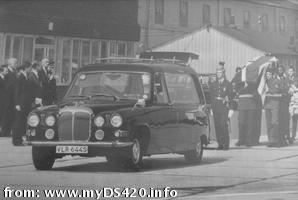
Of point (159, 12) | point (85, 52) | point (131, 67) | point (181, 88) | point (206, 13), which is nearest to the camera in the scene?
point (131, 67)

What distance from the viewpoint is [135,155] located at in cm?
1183

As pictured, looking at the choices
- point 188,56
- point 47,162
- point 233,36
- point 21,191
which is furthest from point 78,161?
point 233,36

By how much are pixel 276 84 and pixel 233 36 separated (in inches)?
915

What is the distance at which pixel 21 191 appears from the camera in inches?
367

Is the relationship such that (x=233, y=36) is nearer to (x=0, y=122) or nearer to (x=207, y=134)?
(x=0, y=122)

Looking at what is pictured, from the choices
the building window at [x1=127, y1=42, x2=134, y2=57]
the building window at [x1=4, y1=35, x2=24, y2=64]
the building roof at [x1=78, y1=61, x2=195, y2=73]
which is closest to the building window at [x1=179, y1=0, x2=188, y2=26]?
the building window at [x1=127, y1=42, x2=134, y2=57]

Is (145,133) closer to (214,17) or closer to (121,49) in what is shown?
(121,49)

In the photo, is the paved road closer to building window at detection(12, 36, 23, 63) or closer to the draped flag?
the draped flag

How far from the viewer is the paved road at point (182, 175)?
9.80 metres

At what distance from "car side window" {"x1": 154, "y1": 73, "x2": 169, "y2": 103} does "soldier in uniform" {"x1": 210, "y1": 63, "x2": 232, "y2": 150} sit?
4229 millimetres

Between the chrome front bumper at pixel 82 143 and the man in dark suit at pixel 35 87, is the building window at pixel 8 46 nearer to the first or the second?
the man in dark suit at pixel 35 87

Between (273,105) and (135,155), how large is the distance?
7017 mm

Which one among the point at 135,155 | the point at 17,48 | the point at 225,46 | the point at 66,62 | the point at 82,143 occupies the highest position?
the point at 225,46

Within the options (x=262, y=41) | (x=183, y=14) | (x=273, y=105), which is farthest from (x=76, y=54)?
(x=273, y=105)
